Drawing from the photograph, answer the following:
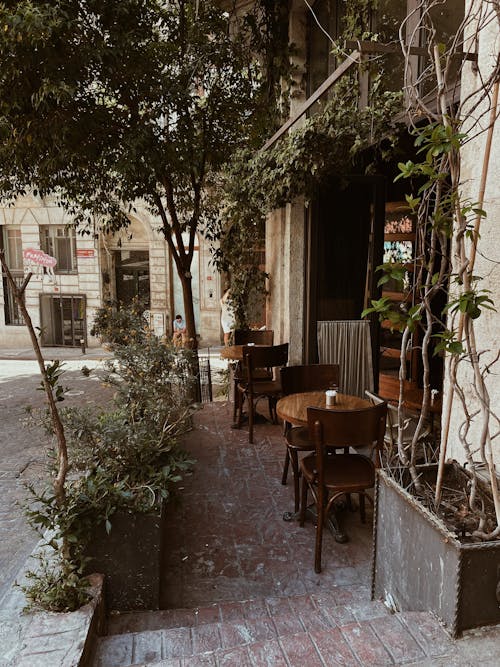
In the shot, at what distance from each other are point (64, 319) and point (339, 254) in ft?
45.1

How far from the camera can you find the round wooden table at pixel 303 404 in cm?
350

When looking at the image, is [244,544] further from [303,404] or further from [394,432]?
[394,432]

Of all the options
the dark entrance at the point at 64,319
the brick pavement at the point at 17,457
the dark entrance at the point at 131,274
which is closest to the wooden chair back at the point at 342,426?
the brick pavement at the point at 17,457

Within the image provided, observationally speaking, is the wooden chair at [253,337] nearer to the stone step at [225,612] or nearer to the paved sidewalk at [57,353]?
the stone step at [225,612]

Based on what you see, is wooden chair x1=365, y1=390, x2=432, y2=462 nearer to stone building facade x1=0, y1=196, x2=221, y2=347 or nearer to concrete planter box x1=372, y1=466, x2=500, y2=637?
concrete planter box x1=372, y1=466, x2=500, y2=637

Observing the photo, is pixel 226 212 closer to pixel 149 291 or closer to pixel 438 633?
pixel 438 633

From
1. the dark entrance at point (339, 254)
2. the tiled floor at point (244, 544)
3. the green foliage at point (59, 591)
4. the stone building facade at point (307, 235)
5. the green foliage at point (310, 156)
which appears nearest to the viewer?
the green foliage at point (59, 591)

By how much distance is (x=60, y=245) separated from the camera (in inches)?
689

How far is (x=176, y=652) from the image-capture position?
2102mm

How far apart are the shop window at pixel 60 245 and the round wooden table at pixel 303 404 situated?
1522 cm

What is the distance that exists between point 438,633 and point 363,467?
58.8 inches

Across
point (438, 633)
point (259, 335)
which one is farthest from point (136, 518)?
point (259, 335)

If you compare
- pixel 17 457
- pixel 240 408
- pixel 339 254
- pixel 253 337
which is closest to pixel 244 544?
pixel 240 408

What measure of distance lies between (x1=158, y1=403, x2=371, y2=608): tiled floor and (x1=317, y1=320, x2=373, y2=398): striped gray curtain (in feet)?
4.22
